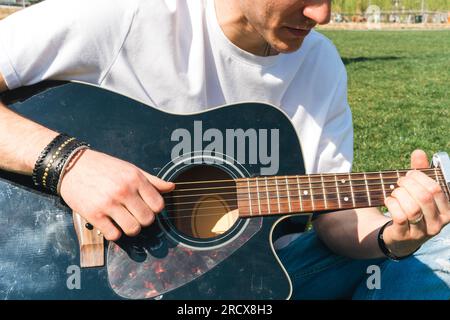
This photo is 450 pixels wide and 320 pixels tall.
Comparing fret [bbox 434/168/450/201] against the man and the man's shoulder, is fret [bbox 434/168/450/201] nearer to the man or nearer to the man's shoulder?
the man

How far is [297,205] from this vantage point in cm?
200

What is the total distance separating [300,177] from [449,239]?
0.83 metres

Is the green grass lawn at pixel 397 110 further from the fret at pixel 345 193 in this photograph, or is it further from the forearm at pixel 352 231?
the fret at pixel 345 193

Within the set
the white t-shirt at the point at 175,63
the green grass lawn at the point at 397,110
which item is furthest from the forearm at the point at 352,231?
the green grass lawn at the point at 397,110

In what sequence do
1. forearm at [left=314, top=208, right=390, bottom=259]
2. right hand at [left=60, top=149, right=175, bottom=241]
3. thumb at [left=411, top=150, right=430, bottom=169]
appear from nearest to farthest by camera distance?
right hand at [left=60, top=149, right=175, bottom=241], thumb at [left=411, top=150, right=430, bottom=169], forearm at [left=314, top=208, right=390, bottom=259]

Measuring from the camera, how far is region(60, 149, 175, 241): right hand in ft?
6.04

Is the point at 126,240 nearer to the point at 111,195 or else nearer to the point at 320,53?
the point at 111,195

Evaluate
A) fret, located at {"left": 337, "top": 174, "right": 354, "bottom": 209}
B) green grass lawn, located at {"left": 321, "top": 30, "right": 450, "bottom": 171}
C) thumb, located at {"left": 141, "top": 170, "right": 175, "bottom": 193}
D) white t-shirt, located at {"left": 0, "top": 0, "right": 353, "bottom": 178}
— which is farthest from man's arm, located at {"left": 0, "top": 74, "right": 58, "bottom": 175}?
green grass lawn, located at {"left": 321, "top": 30, "right": 450, "bottom": 171}

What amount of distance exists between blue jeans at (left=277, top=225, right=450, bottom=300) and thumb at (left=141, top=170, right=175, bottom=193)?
2.34 ft

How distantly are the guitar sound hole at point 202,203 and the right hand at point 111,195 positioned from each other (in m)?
0.13

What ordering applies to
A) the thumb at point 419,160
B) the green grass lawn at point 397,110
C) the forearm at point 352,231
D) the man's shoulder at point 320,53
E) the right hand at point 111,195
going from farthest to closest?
the green grass lawn at point 397,110 → the man's shoulder at point 320,53 → the forearm at point 352,231 → the thumb at point 419,160 → the right hand at point 111,195

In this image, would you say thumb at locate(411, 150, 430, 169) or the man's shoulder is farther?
the man's shoulder

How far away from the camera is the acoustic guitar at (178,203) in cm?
190
